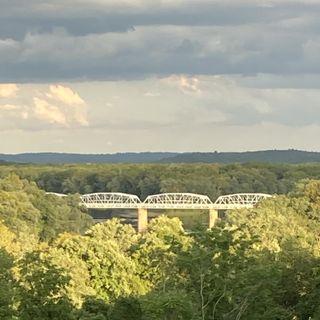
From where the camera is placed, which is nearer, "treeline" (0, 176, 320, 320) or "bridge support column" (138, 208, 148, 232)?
"treeline" (0, 176, 320, 320)

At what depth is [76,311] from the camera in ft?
131

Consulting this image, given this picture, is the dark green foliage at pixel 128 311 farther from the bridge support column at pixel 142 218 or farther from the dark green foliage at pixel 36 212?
the bridge support column at pixel 142 218

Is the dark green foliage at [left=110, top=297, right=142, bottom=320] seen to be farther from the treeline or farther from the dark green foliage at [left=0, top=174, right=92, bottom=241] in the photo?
the dark green foliage at [left=0, top=174, right=92, bottom=241]

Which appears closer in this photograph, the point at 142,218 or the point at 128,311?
the point at 128,311

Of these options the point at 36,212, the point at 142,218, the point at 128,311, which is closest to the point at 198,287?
the point at 128,311

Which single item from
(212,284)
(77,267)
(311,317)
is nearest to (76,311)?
(212,284)

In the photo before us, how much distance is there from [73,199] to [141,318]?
11285 centimetres

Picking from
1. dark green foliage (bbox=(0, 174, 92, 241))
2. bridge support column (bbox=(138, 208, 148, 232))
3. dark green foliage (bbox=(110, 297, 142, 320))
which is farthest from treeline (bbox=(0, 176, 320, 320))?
bridge support column (bbox=(138, 208, 148, 232))

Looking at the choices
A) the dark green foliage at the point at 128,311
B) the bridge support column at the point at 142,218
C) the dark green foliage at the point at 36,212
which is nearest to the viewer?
the dark green foliage at the point at 128,311

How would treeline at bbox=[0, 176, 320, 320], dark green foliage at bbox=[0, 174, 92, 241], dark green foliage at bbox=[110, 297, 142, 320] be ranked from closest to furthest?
treeline at bbox=[0, 176, 320, 320], dark green foliage at bbox=[110, 297, 142, 320], dark green foliage at bbox=[0, 174, 92, 241]

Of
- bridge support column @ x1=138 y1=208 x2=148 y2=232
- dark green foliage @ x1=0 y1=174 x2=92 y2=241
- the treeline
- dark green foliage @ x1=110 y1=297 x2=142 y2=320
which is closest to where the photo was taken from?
the treeline

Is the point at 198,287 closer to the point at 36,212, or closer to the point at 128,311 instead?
the point at 128,311

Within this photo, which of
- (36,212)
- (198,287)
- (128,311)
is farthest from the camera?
(36,212)

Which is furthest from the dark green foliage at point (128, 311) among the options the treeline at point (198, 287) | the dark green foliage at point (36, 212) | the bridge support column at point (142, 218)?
the bridge support column at point (142, 218)
